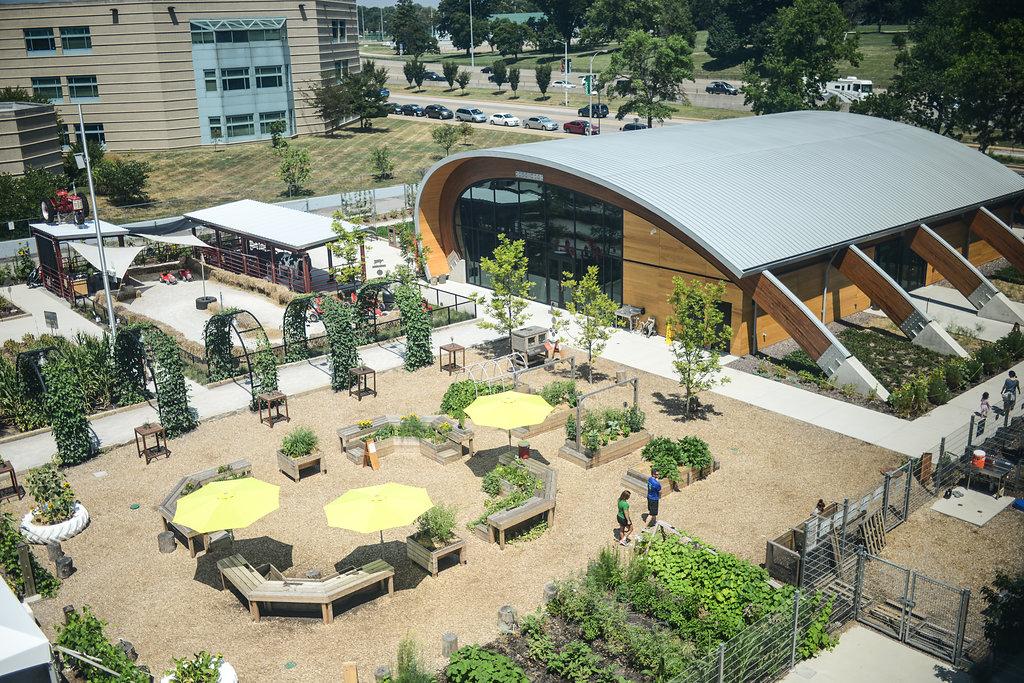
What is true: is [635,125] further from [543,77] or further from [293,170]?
[293,170]

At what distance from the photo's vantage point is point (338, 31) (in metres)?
94.8

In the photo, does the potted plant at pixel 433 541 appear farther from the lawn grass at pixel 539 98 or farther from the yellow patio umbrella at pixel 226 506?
the lawn grass at pixel 539 98

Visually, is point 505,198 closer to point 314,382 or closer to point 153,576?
point 314,382

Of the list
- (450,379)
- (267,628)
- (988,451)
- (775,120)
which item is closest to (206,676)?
(267,628)

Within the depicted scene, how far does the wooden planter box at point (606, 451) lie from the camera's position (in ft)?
79.4

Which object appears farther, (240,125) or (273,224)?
(240,125)

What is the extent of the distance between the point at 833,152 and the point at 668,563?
27725 mm

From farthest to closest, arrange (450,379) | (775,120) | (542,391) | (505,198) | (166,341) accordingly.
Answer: (775,120), (505,198), (450,379), (542,391), (166,341)

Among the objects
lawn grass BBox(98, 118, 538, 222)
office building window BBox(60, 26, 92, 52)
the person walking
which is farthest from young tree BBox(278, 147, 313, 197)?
the person walking

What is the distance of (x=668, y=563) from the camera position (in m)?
18.4

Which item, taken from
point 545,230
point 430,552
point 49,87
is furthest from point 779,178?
point 49,87

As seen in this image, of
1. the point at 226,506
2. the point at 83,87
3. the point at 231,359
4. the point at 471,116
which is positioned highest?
the point at 83,87

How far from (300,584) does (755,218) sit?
22408 millimetres

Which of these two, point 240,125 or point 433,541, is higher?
point 240,125
